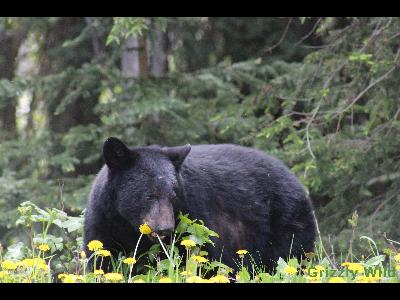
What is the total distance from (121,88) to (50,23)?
179 centimetres

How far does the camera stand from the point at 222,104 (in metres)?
11.2

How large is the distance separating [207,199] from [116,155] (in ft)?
2.82

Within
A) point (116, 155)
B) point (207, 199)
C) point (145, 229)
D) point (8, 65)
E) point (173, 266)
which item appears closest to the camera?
point (173, 266)

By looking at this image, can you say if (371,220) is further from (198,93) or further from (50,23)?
(50,23)

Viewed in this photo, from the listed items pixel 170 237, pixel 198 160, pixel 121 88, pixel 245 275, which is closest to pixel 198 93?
pixel 121 88

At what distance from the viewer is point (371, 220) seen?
8.77m

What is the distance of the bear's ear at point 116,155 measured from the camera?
208 inches

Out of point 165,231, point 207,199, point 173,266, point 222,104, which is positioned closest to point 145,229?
point 165,231

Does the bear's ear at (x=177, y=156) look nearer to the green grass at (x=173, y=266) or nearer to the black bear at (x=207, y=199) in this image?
the black bear at (x=207, y=199)

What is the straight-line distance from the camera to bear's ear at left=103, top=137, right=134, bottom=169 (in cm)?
529

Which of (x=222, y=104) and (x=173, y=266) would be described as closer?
(x=173, y=266)

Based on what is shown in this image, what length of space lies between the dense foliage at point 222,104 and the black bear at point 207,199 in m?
0.93

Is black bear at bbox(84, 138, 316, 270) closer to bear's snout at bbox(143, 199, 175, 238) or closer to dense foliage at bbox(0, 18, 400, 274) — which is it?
bear's snout at bbox(143, 199, 175, 238)

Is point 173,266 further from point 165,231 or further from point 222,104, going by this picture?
point 222,104
